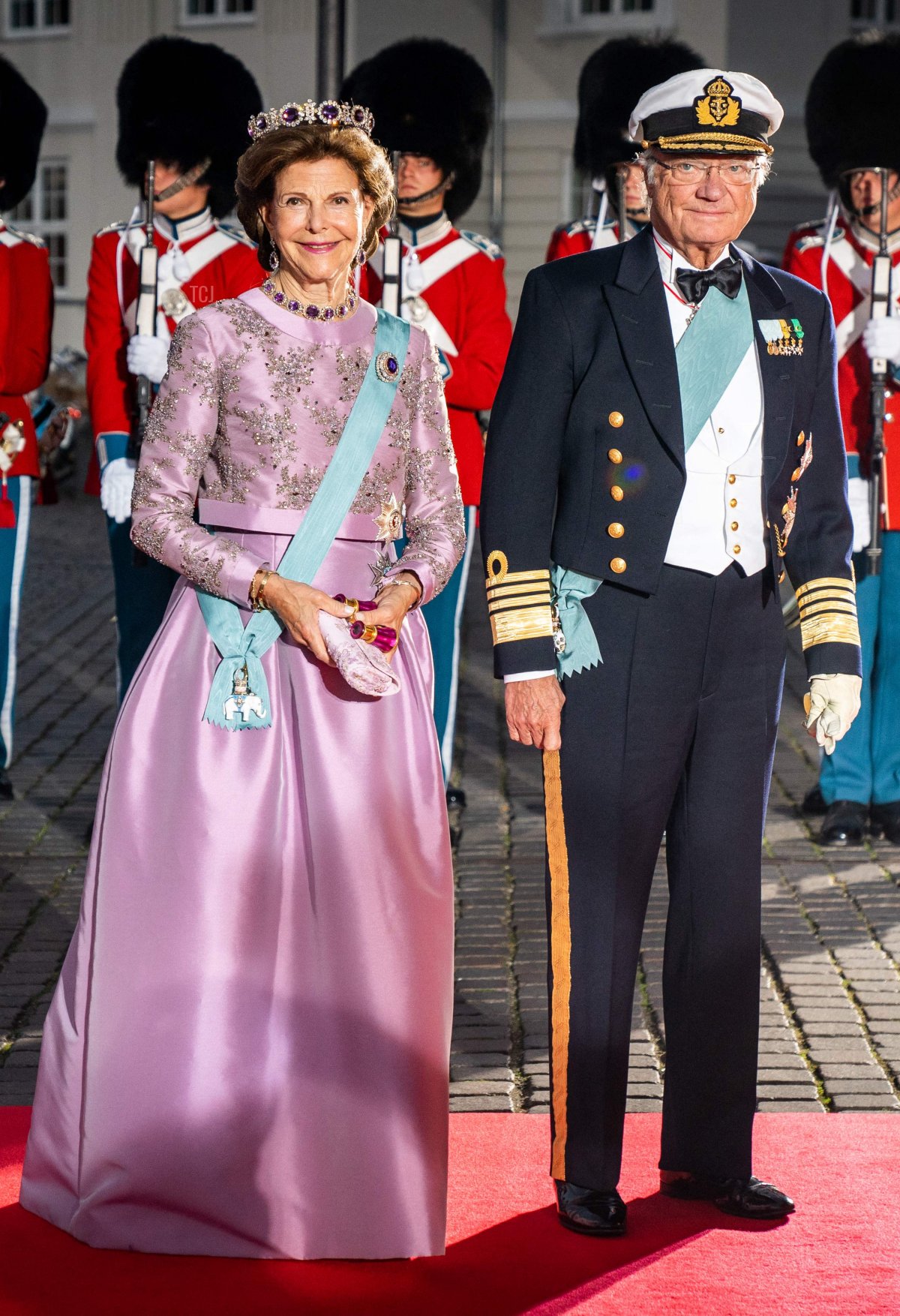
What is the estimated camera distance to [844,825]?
6398mm

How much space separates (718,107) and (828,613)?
3.06 feet

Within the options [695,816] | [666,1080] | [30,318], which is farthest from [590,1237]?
[30,318]

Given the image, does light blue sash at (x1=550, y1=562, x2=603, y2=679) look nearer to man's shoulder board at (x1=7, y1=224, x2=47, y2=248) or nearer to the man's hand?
the man's hand

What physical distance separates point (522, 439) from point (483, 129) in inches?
145

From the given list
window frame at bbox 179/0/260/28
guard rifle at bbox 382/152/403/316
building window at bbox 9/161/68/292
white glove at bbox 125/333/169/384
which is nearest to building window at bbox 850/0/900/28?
window frame at bbox 179/0/260/28

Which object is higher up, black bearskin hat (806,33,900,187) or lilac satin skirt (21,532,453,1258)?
black bearskin hat (806,33,900,187)

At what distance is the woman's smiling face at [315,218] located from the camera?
339 centimetres

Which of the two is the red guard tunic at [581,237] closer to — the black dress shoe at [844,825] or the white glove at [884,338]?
the white glove at [884,338]

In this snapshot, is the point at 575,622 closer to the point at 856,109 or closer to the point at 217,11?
the point at 856,109

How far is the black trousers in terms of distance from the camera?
11.0ft

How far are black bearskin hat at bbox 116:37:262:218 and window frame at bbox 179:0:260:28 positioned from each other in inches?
810

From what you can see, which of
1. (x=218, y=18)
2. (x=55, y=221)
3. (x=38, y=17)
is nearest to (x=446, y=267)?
(x=218, y=18)

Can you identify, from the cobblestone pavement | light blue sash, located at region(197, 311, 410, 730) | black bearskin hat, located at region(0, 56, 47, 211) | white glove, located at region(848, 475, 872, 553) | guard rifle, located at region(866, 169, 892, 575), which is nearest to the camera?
light blue sash, located at region(197, 311, 410, 730)

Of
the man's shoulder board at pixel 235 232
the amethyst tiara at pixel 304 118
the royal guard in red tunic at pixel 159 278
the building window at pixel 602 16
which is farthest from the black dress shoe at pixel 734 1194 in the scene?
the building window at pixel 602 16
